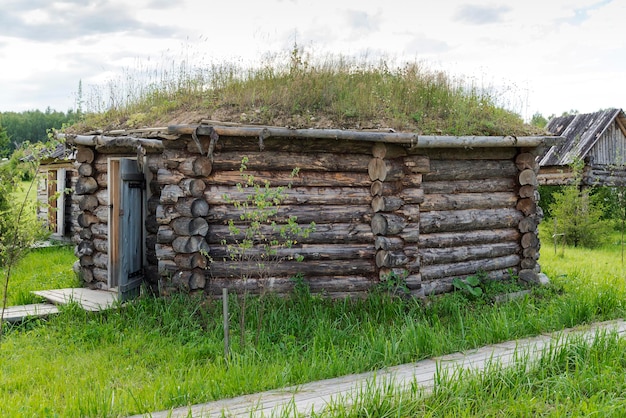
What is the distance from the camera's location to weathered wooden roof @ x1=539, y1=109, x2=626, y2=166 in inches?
869

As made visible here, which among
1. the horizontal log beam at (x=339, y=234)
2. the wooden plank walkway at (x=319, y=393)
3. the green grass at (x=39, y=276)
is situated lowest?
the green grass at (x=39, y=276)

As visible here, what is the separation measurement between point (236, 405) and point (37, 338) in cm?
391

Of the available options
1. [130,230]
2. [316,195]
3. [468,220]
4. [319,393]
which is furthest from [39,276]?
[319,393]

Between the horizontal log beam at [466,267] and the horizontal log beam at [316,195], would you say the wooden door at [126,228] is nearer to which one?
the horizontal log beam at [316,195]

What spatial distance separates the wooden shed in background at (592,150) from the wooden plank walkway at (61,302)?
16.1 metres

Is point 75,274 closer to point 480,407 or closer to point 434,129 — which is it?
point 434,129

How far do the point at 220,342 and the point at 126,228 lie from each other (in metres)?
3.00

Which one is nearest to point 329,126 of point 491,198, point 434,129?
point 434,129

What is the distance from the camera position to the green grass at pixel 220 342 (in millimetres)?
5453

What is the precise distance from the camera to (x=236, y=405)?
5.02m

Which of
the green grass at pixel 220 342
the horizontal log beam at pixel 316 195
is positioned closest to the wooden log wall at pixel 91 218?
the green grass at pixel 220 342

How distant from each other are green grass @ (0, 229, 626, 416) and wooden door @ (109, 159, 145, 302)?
69cm

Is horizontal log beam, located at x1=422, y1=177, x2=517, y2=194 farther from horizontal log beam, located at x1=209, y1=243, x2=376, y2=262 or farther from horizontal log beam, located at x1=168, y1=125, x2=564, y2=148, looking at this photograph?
horizontal log beam, located at x1=209, y1=243, x2=376, y2=262

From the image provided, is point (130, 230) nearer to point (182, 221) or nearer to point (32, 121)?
point (182, 221)
